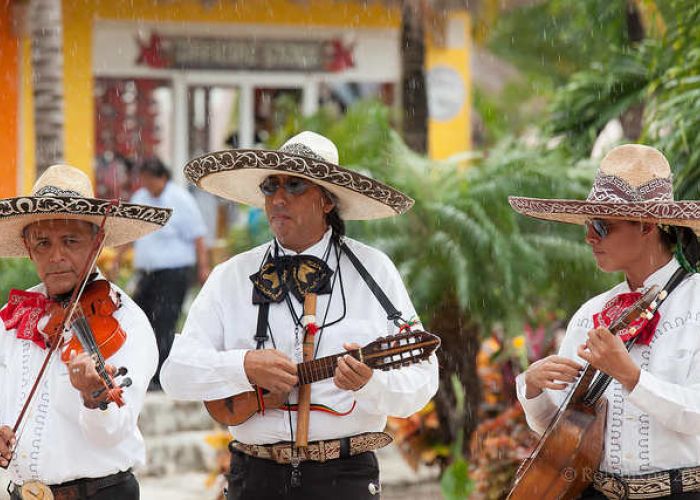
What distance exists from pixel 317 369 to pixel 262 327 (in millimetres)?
311

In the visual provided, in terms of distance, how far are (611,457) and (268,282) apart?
4.52 ft

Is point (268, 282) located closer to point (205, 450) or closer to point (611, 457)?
point (611, 457)

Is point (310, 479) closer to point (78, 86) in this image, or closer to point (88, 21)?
point (78, 86)

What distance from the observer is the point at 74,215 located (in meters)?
4.62

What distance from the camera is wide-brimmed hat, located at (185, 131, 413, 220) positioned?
4.55 metres

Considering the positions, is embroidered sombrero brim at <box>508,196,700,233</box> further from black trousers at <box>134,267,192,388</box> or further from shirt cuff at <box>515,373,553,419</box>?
black trousers at <box>134,267,192,388</box>

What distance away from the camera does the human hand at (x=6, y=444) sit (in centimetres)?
436

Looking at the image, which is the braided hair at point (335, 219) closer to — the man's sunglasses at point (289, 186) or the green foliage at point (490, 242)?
the man's sunglasses at point (289, 186)

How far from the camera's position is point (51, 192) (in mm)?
4715

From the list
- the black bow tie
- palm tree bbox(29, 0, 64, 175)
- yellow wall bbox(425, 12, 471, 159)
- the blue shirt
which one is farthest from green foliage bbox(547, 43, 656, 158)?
yellow wall bbox(425, 12, 471, 159)

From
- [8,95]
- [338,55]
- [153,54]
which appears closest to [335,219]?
[8,95]

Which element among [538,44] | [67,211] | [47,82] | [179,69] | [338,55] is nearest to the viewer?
[67,211]

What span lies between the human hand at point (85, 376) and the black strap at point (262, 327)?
63 centimetres

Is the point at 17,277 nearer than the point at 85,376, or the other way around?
the point at 85,376
